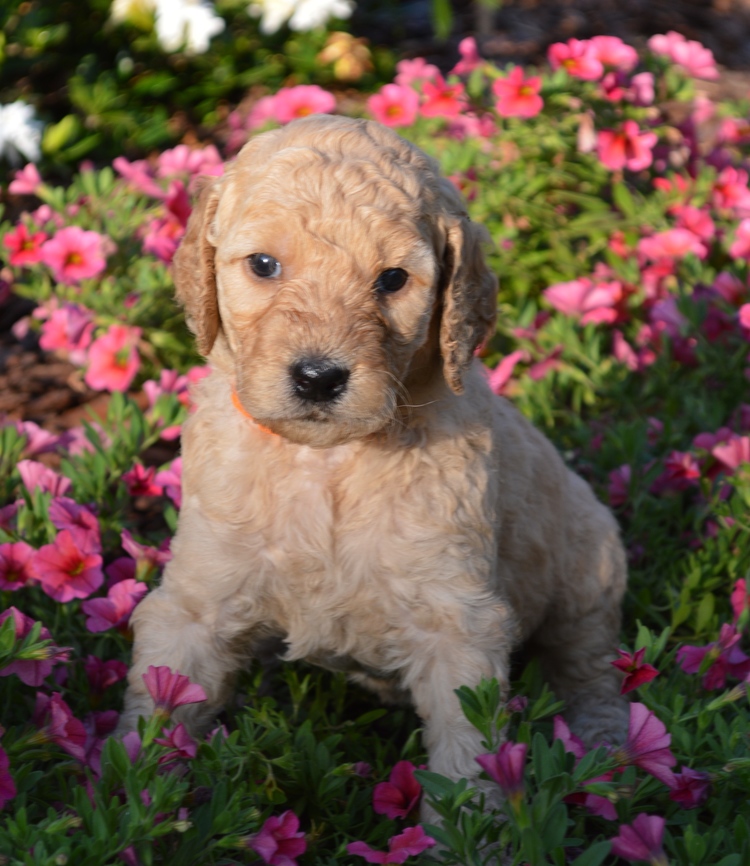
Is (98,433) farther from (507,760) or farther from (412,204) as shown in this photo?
(507,760)

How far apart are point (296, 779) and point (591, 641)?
4.32 feet

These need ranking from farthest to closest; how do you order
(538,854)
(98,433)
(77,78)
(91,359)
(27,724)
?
1. (77,78)
2. (91,359)
3. (98,433)
4. (27,724)
5. (538,854)

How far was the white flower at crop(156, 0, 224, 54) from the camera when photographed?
6.50m

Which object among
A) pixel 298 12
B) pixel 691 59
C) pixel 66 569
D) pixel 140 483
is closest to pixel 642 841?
pixel 66 569

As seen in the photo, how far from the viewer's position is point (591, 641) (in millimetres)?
3867

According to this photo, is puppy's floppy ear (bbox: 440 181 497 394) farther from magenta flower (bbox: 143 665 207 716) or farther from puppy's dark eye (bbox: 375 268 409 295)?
magenta flower (bbox: 143 665 207 716)

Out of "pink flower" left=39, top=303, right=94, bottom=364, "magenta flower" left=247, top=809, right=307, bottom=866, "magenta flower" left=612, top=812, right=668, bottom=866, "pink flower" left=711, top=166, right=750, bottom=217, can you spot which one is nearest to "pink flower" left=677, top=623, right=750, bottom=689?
"magenta flower" left=612, top=812, right=668, bottom=866

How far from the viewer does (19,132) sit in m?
5.84

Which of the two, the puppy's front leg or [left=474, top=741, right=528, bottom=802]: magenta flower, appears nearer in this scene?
[left=474, top=741, right=528, bottom=802]: magenta flower

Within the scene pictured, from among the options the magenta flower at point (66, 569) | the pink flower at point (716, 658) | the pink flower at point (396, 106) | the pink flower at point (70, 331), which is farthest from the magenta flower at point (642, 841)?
the pink flower at point (396, 106)

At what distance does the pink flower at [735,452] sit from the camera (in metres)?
4.18

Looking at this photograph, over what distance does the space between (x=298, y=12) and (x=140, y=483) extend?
403 centimetres

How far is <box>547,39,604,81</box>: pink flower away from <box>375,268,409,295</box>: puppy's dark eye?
3087mm

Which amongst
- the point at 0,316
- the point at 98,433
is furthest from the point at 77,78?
the point at 98,433
